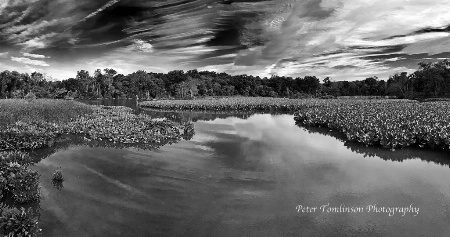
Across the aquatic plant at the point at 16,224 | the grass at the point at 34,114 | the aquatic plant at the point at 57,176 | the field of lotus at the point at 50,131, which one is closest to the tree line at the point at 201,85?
the grass at the point at 34,114

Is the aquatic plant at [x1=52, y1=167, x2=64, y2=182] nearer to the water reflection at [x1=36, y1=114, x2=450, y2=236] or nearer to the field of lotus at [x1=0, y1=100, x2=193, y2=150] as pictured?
the water reflection at [x1=36, y1=114, x2=450, y2=236]

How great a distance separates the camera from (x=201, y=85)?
93562 mm

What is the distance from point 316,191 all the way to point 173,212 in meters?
4.07

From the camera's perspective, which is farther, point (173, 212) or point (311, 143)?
point (311, 143)

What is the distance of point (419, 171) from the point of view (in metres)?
10.2

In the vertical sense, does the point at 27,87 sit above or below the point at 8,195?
above

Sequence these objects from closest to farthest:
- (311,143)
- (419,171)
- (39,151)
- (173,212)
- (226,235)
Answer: (226,235)
(173,212)
(419,171)
(39,151)
(311,143)

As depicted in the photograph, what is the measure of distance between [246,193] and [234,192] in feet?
1.14

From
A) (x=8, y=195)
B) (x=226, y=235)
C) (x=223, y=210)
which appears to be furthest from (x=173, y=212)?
(x=8, y=195)

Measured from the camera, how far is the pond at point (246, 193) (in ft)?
19.7

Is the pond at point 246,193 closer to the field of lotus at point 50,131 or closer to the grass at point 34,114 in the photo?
the field of lotus at point 50,131

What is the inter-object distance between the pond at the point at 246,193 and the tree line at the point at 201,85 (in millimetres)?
62413

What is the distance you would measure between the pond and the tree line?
2457 inches

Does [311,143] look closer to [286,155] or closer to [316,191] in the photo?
[286,155]
